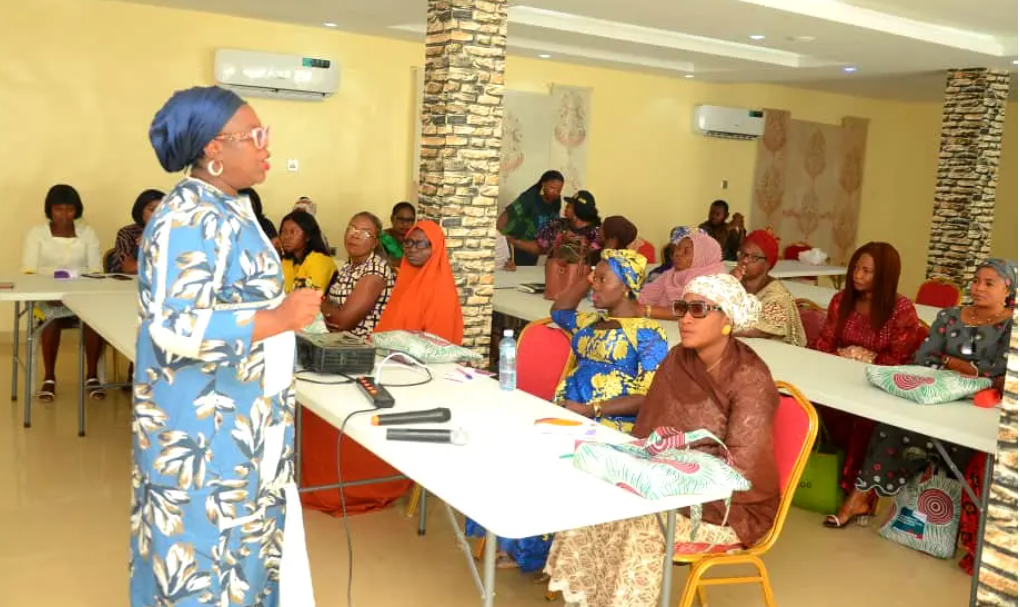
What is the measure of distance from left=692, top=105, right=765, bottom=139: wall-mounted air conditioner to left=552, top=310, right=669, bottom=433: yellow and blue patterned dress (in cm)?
855

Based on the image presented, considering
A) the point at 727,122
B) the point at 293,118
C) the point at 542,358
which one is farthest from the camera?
the point at 727,122

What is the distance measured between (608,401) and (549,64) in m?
7.48

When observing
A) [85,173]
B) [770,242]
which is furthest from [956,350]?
[85,173]

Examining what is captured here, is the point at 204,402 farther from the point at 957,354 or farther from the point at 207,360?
the point at 957,354

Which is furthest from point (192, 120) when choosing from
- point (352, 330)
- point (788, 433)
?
point (352, 330)

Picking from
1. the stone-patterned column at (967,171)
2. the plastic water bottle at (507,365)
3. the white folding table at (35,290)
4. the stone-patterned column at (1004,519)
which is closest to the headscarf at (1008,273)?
the stone-patterned column at (1004,519)

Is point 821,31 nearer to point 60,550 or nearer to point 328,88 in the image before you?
point 328,88

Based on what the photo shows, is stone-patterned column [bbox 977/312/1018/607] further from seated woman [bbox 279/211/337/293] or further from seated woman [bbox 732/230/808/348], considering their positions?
seated woman [bbox 279/211/337/293]

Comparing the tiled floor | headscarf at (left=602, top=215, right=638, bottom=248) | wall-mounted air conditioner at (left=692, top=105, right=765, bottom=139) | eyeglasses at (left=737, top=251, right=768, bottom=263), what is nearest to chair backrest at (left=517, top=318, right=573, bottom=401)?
the tiled floor

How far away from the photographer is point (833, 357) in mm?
4504

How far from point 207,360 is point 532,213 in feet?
21.8

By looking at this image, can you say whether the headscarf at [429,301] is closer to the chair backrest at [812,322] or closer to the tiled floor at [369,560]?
the tiled floor at [369,560]

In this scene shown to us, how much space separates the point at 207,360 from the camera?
2137mm

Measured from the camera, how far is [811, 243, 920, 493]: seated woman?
475cm
